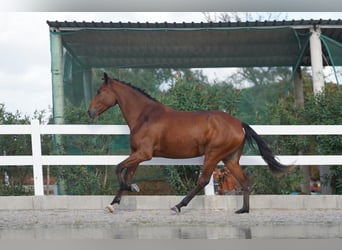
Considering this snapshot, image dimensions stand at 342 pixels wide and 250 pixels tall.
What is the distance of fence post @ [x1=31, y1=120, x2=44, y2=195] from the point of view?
8.26m

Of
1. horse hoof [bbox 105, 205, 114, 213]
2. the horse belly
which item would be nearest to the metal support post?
the horse belly

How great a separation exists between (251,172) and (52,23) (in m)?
5.06

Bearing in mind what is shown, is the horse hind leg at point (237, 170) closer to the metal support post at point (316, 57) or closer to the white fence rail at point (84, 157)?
the white fence rail at point (84, 157)

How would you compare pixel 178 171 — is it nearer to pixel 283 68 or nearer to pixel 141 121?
pixel 141 121

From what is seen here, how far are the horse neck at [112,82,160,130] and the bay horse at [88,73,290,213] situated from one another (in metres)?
0.02

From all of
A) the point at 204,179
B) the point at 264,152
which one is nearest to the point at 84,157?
the point at 204,179

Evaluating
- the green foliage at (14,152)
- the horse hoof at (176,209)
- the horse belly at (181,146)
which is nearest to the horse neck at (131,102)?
the horse belly at (181,146)

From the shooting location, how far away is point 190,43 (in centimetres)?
1147

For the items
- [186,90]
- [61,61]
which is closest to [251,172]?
[186,90]

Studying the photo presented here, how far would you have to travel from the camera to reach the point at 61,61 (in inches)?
389

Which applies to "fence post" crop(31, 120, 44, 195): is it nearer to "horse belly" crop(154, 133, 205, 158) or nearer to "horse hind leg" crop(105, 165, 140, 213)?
"horse hind leg" crop(105, 165, 140, 213)

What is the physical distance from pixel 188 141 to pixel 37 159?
2.69 metres

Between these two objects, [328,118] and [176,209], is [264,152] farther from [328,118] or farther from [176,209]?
[328,118]

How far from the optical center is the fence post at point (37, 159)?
8.26 metres
